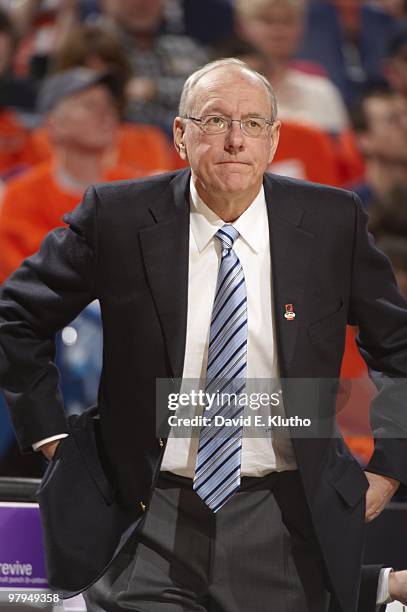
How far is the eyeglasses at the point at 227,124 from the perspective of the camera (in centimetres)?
189

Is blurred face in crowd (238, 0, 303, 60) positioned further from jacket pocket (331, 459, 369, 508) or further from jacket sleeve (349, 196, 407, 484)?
jacket pocket (331, 459, 369, 508)

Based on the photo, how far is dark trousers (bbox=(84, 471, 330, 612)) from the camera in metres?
1.94

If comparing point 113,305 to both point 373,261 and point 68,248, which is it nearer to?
point 68,248

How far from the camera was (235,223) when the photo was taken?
6.41 feet

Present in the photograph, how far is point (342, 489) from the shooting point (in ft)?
6.51

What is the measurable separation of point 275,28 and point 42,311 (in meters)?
3.78

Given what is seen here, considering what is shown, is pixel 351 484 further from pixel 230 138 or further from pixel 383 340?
pixel 230 138

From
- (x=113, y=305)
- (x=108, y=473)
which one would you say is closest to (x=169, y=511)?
(x=108, y=473)

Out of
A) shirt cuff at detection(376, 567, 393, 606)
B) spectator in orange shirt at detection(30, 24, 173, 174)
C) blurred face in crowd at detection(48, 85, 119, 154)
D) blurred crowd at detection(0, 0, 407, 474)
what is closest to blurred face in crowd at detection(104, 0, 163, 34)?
blurred crowd at detection(0, 0, 407, 474)

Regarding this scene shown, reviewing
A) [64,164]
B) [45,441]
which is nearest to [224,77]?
[45,441]

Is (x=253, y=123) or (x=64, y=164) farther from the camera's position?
(x=64, y=164)

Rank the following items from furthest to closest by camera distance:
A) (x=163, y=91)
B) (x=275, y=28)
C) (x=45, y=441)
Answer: (x=275, y=28) → (x=163, y=91) → (x=45, y=441)

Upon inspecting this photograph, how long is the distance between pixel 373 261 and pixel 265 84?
1.25ft

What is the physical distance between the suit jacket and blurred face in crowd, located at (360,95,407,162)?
10.4ft
